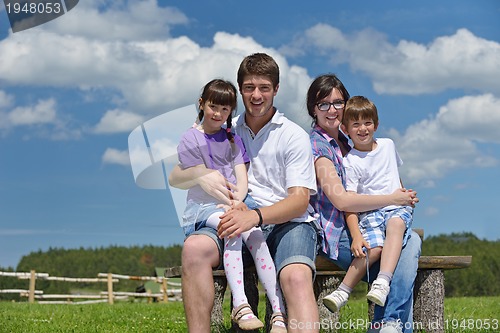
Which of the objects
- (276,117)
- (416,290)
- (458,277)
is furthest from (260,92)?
(458,277)

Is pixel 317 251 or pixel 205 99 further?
pixel 317 251

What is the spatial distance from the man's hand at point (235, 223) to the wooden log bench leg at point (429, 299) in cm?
147

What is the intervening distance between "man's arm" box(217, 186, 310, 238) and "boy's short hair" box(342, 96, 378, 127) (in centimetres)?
59

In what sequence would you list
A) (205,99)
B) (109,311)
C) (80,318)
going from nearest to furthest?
(205,99) → (80,318) → (109,311)

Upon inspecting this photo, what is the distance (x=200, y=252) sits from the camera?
132 inches

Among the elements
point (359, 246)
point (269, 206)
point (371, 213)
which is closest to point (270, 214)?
point (269, 206)

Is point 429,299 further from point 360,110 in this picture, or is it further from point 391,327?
point 360,110

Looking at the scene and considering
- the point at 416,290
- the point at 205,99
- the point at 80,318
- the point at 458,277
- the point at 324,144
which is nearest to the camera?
the point at 205,99

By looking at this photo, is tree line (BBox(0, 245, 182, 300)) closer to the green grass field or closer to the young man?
the green grass field

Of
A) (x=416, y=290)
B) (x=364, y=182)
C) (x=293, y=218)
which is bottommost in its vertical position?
(x=416, y=290)

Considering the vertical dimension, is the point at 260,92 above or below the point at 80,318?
above

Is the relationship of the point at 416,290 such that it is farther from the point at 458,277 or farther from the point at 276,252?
the point at 458,277

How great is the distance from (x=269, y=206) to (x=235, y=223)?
216mm

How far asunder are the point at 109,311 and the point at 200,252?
585 centimetres
